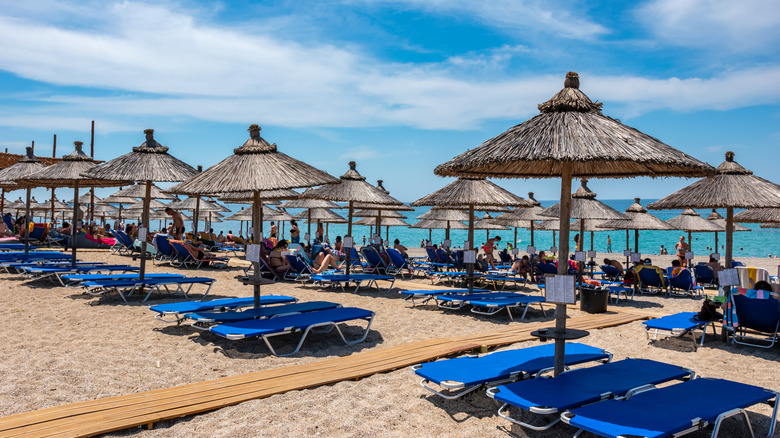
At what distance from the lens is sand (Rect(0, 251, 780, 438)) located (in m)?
3.34

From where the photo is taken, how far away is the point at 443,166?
15.0ft

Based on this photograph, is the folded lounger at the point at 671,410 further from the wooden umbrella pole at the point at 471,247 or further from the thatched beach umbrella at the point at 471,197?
the thatched beach umbrella at the point at 471,197

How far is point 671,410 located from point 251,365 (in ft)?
11.4

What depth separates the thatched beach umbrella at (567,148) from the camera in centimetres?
389

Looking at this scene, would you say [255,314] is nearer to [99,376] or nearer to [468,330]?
[99,376]

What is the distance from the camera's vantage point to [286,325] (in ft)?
16.5

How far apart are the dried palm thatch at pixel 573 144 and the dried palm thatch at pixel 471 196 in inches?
181

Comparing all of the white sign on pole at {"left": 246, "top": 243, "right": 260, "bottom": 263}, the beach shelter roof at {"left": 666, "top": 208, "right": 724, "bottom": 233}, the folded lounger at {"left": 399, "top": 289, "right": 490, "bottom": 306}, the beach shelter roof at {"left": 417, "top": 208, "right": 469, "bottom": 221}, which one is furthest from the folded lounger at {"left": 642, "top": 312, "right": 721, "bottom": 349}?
the beach shelter roof at {"left": 666, "top": 208, "right": 724, "bottom": 233}

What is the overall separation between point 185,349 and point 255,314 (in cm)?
83

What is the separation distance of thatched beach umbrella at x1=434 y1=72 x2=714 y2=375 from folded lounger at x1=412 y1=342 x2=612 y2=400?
0.29 m

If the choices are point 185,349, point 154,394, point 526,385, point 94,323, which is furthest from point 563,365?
point 94,323

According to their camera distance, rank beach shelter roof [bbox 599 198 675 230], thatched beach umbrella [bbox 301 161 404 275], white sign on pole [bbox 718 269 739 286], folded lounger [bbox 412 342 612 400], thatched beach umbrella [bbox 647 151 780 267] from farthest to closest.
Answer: beach shelter roof [bbox 599 198 675 230], thatched beach umbrella [bbox 301 161 404 275], thatched beach umbrella [bbox 647 151 780 267], white sign on pole [bbox 718 269 739 286], folded lounger [bbox 412 342 612 400]

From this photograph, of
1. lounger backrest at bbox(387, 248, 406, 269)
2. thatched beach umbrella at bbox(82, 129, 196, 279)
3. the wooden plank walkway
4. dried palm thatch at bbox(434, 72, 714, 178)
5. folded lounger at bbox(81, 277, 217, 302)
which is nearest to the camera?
the wooden plank walkway

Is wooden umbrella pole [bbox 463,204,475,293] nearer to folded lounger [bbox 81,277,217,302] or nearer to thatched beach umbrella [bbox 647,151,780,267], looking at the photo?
thatched beach umbrella [bbox 647,151,780,267]
